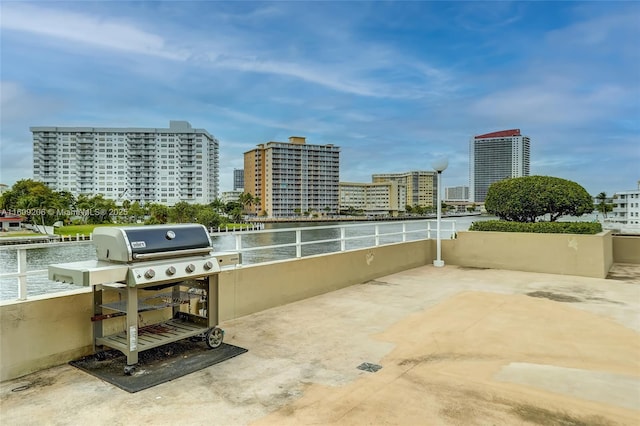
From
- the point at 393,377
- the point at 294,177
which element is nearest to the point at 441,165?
the point at 393,377

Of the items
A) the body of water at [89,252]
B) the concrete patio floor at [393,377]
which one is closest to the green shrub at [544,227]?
the body of water at [89,252]

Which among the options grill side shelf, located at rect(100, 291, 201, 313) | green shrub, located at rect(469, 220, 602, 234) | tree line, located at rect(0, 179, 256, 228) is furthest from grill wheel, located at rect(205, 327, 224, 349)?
tree line, located at rect(0, 179, 256, 228)

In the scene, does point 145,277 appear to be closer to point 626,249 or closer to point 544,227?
point 544,227

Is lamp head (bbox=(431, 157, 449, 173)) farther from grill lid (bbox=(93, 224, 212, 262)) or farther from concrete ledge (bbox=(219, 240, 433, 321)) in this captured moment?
grill lid (bbox=(93, 224, 212, 262))

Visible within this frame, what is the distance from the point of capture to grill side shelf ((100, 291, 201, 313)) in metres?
3.22

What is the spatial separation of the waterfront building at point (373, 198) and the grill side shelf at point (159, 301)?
15158cm

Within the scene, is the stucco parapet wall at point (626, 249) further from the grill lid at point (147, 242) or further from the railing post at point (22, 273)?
the railing post at point (22, 273)

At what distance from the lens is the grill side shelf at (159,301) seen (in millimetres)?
3219

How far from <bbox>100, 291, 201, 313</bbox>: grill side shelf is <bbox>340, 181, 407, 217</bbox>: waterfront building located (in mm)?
151581

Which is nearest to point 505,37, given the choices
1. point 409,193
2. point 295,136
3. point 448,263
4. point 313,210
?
point 448,263

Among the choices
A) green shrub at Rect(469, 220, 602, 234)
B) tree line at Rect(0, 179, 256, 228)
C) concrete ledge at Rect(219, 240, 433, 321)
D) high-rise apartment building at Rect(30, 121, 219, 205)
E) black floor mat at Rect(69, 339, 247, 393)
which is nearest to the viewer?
black floor mat at Rect(69, 339, 247, 393)

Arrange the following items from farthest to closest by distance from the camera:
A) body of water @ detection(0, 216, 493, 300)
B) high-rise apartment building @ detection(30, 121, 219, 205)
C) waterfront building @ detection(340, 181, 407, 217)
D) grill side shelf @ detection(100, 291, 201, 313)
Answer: waterfront building @ detection(340, 181, 407, 217) → high-rise apartment building @ detection(30, 121, 219, 205) → body of water @ detection(0, 216, 493, 300) → grill side shelf @ detection(100, 291, 201, 313)

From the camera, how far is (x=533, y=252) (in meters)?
8.58

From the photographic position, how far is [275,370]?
3.15 metres
